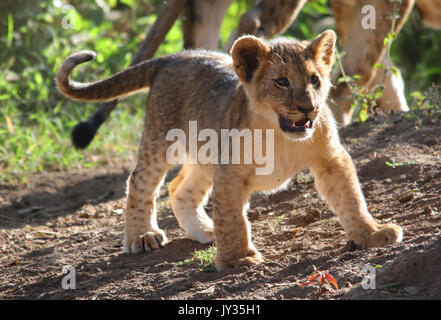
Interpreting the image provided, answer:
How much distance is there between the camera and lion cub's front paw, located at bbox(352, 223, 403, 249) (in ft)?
13.0

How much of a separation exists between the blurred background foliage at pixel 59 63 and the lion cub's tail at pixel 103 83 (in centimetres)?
231

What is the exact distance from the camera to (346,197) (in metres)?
4.18

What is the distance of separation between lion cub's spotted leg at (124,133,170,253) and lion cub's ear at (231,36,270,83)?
1049 mm

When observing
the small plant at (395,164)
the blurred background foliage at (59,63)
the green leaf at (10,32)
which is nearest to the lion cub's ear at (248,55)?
the small plant at (395,164)

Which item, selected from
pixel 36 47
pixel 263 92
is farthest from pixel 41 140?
pixel 263 92

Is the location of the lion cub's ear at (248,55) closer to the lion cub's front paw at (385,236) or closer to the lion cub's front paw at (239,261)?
the lion cub's front paw at (239,261)

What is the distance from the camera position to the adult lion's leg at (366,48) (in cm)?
623

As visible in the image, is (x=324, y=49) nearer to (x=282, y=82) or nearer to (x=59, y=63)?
(x=282, y=82)

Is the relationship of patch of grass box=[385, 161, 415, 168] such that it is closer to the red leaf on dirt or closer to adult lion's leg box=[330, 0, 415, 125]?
adult lion's leg box=[330, 0, 415, 125]

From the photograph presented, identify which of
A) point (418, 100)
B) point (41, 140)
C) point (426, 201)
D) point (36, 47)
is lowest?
point (426, 201)

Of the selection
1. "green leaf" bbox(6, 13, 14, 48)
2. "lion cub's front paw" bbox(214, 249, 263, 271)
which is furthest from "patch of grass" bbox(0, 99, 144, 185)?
"lion cub's front paw" bbox(214, 249, 263, 271)

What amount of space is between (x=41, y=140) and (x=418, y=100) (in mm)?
3837

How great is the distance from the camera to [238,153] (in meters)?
4.14
